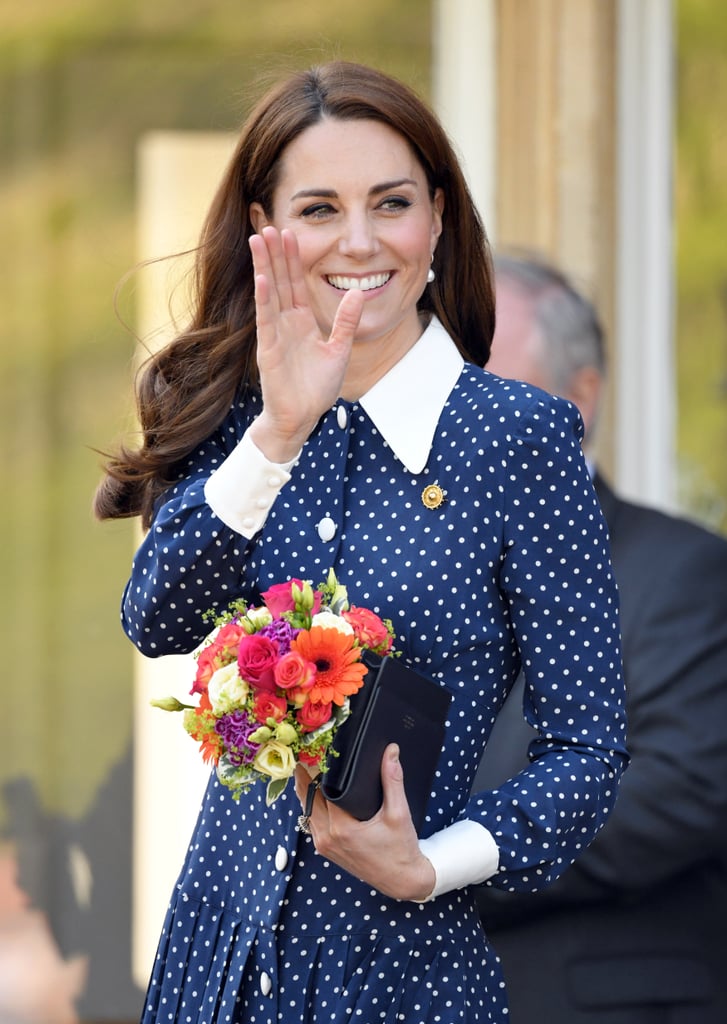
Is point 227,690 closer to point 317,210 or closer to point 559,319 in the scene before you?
A: point 317,210

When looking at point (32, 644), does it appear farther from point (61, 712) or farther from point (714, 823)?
point (714, 823)

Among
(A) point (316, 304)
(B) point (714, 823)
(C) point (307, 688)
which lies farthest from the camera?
(B) point (714, 823)

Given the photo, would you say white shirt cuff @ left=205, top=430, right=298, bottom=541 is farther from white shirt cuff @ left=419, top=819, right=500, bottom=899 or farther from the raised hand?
white shirt cuff @ left=419, top=819, right=500, bottom=899

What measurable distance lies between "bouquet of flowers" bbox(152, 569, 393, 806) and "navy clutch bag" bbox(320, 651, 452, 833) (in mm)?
24

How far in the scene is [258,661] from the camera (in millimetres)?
1865

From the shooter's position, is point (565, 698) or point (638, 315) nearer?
point (565, 698)

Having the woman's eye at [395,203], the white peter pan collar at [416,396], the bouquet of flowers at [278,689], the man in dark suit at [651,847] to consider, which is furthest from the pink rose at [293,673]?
the man in dark suit at [651,847]

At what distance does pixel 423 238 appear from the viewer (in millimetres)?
2227

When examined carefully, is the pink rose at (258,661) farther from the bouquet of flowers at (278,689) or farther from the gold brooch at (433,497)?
the gold brooch at (433,497)

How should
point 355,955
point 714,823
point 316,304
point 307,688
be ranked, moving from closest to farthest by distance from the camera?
point 307,688
point 355,955
point 316,304
point 714,823

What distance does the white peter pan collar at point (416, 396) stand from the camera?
2.16m

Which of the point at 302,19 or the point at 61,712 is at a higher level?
the point at 302,19

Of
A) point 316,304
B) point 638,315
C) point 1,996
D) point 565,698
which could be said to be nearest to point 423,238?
point 316,304

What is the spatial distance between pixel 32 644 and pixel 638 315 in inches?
72.7
